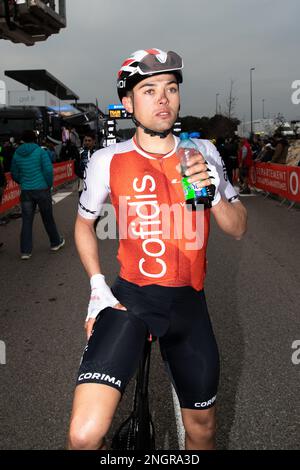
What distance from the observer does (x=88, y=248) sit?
7.97ft

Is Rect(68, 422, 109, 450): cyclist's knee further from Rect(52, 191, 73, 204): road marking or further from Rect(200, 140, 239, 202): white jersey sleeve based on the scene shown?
Rect(52, 191, 73, 204): road marking

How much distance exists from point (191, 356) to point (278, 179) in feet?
47.4

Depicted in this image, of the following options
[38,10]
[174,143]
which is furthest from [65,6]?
[174,143]

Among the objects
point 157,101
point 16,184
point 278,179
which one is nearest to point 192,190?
point 157,101

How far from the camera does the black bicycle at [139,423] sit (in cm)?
223

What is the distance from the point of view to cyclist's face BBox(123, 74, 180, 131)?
7.77ft

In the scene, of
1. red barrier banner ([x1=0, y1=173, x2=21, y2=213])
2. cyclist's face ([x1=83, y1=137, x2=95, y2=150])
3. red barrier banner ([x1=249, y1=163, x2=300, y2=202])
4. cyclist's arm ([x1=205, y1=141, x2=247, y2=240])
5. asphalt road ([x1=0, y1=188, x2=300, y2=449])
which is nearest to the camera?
cyclist's arm ([x1=205, y1=141, x2=247, y2=240])

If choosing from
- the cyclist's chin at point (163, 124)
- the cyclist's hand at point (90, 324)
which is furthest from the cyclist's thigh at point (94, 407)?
the cyclist's chin at point (163, 124)

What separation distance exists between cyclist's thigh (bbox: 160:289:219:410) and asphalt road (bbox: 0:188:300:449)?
1.05 m

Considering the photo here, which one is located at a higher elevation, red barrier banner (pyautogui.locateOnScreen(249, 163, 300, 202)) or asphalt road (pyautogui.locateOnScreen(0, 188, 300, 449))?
red barrier banner (pyautogui.locateOnScreen(249, 163, 300, 202))

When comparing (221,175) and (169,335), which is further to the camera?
(221,175)

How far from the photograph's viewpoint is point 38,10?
8.32 meters

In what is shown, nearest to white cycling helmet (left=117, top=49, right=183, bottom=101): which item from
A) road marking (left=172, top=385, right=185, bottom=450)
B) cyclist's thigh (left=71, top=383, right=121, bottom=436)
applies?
cyclist's thigh (left=71, top=383, right=121, bottom=436)

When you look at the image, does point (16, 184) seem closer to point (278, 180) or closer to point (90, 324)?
point (278, 180)
